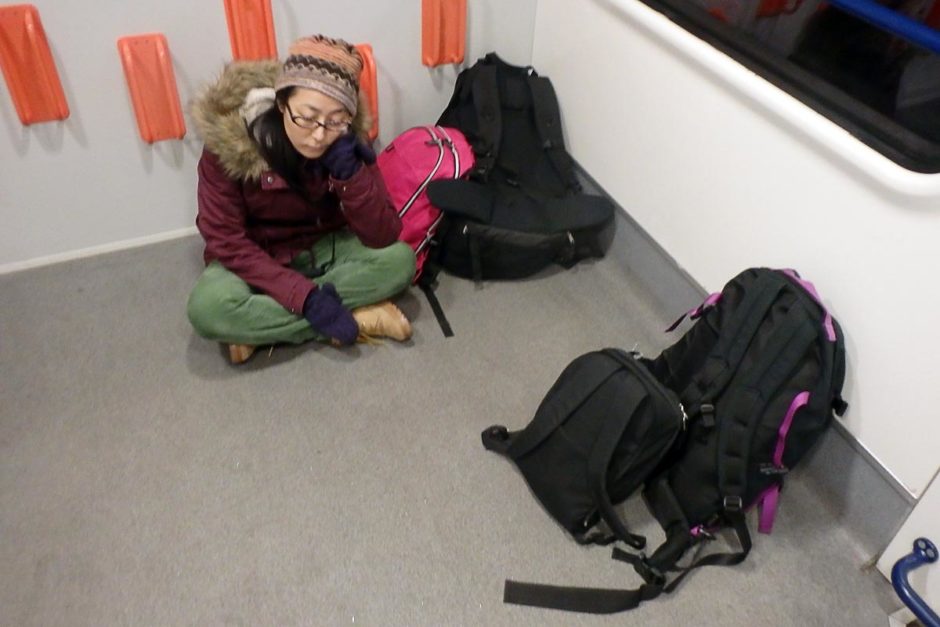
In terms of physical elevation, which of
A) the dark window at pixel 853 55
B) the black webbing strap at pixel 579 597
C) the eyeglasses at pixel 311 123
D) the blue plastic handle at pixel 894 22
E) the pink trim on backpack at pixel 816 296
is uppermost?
the blue plastic handle at pixel 894 22

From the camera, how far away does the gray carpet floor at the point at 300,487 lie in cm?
125

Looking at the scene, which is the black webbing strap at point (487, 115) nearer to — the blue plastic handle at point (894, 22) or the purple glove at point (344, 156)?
the purple glove at point (344, 156)

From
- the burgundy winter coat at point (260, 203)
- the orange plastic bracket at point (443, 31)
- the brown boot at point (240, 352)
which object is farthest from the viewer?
the orange plastic bracket at point (443, 31)

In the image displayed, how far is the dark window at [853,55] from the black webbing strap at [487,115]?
515mm

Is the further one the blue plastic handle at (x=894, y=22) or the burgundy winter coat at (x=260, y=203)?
Result: the burgundy winter coat at (x=260, y=203)

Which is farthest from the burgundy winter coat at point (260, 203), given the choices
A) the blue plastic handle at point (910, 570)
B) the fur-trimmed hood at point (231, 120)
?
the blue plastic handle at point (910, 570)

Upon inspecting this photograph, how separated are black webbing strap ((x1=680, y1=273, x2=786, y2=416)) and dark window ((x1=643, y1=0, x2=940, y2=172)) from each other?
11.4 inches

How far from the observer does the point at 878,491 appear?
1.32 m

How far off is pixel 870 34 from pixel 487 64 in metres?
0.90

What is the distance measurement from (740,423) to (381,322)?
786mm

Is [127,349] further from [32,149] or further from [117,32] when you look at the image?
[117,32]

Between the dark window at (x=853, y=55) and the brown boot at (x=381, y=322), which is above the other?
the dark window at (x=853, y=55)

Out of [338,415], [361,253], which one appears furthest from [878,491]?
[361,253]

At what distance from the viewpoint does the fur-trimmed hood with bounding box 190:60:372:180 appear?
1474 millimetres
